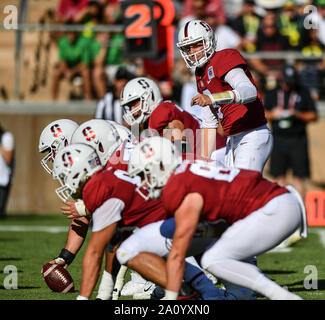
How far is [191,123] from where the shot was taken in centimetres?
746

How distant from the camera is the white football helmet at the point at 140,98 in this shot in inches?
283

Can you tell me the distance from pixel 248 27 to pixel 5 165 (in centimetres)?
494

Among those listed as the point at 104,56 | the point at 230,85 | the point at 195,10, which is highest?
the point at 195,10

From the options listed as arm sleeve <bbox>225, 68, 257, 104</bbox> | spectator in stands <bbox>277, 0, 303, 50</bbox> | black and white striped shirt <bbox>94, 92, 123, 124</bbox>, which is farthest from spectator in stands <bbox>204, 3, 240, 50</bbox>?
arm sleeve <bbox>225, 68, 257, 104</bbox>

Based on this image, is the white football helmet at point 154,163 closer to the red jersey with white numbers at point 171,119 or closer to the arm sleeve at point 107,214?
the arm sleeve at point 107,214

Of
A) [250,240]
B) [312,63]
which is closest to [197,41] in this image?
[250,240]

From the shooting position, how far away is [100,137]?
22.6 feet

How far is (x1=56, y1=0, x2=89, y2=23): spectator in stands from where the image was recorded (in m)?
15.3

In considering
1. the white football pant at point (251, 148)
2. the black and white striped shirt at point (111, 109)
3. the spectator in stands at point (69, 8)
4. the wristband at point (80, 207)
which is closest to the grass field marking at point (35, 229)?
the black and white striped shirt at point (111, 109)

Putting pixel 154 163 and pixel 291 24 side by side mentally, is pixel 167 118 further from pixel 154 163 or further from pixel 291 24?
pixel 291 24

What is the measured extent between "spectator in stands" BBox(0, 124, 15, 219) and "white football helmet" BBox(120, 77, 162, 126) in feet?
22.8
